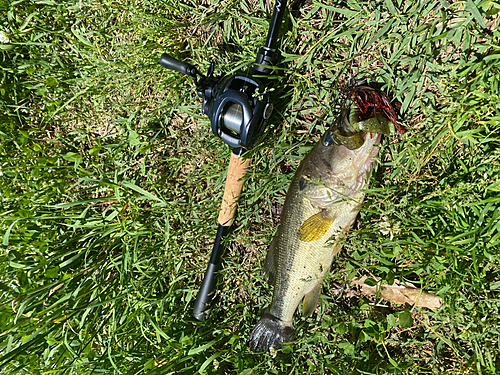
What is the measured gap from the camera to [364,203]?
2.27 metres

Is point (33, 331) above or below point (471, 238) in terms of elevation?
below

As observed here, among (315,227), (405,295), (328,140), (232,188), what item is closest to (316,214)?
(315,227)

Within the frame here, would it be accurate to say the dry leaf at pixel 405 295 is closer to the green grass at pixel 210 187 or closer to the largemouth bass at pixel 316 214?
the green grass at pixel 210 187

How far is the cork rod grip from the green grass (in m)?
0.14

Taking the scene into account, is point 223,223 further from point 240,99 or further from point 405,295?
point 405,295

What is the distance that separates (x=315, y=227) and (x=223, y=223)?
28.6 inches

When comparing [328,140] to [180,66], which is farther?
[180,66]

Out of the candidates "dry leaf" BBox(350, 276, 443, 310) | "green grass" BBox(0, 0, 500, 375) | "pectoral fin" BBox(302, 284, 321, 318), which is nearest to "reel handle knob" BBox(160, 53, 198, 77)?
"green grass" BBox(0, 0, 500, 375)

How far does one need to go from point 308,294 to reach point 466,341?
108 centimetres

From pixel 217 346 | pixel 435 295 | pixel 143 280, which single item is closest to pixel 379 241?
pixel 435 295

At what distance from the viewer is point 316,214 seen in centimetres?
214

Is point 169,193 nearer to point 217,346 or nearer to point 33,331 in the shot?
point 217,346

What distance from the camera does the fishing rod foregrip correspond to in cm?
240

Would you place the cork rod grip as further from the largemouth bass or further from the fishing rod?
the largemouth bass
